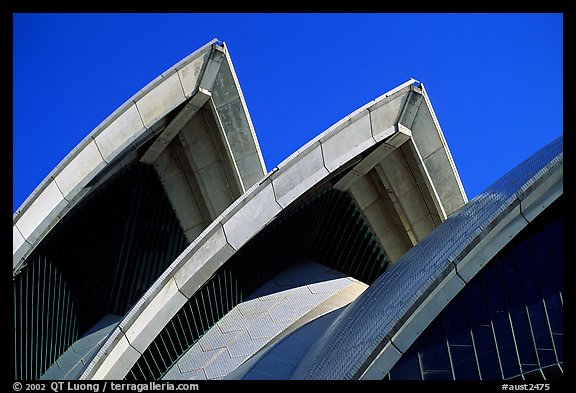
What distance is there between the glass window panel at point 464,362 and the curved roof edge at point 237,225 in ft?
23.8

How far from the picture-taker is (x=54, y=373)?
2619 cm

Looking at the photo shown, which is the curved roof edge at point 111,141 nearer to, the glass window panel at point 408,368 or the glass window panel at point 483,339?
the glass window panel at point 408,368

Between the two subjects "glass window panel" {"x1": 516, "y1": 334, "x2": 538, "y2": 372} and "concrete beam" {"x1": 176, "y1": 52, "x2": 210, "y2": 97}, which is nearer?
"glass window panel" {"x1": 516, "y1": 334, "x2": 538, "y2": 372}

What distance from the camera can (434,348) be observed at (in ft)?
55.2

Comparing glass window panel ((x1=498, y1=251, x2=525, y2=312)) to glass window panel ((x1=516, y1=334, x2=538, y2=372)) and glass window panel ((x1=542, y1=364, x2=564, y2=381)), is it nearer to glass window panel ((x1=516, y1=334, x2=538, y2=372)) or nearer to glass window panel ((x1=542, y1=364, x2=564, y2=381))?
glass window panel ((x1=516, y1=334, x2=538, y2=372))

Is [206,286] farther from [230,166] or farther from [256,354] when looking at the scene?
[230,166]

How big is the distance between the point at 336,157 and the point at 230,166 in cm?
365

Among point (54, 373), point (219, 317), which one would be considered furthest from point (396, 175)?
point (54, 373)

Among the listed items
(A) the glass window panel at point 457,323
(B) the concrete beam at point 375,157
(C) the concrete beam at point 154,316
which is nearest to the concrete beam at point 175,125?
(B) the concrete beam at point 375,157

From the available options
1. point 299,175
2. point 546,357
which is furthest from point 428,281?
point 299,175

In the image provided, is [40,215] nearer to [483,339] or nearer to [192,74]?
[192,74]

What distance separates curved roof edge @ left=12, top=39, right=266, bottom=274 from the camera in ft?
77.2

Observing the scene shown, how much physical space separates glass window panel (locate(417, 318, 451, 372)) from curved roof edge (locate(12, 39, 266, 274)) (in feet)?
34.5

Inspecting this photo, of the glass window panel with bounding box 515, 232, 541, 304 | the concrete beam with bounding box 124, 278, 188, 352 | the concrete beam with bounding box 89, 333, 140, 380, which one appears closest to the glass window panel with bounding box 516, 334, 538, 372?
the glass window panel with bounding box 515, 232, 541, 304
